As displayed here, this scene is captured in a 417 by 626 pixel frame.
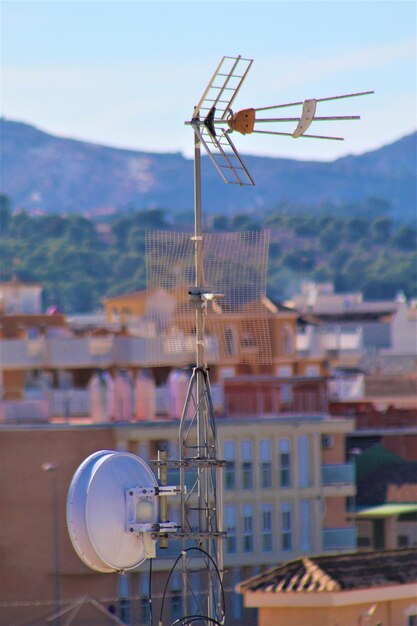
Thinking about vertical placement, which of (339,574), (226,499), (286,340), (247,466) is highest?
(286,340)

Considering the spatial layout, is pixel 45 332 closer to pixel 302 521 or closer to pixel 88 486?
pixel 302 521

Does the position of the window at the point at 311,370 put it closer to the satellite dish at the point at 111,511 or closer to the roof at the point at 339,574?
the roof at the point at 339,574

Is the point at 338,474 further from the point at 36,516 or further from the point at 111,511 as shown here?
the point at 111,511

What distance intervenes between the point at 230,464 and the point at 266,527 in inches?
79.8

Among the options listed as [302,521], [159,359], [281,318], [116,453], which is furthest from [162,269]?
[281,318]

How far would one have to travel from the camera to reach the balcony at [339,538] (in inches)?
1960

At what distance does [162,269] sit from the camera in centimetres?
1432

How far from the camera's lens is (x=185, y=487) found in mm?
12961

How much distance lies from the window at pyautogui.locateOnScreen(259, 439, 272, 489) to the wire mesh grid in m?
34.0

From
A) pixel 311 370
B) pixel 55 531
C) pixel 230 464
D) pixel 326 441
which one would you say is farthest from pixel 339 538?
pixel 311 370

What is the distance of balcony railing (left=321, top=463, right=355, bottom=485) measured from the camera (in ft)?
167

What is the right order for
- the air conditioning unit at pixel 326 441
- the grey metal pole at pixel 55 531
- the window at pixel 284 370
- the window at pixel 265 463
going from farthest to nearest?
1. the window at pixel 284 370
2. the air conditioning unit at pixel 326 441
3. the window at pixel 265 463
4. the grey metal pole at pixel 55 531

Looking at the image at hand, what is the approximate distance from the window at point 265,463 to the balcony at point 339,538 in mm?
2014

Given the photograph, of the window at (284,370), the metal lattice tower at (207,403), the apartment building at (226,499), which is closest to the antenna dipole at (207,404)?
the metal lattice tower at (207,403)
